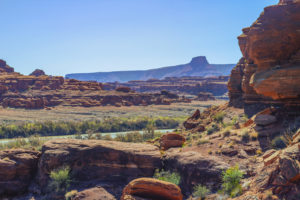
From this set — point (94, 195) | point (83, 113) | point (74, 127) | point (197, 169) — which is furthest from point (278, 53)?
point (83, 113)

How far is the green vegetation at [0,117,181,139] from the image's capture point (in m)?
40.2

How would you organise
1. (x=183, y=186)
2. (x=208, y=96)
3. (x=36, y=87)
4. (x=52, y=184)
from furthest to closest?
(x=208, y=96) → (x=36, y=87) → (x=52, y=184) → (x=183, y=186)

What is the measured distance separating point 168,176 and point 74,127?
3398 centimetres

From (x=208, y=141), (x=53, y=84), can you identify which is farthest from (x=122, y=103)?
(x=208, y=141)

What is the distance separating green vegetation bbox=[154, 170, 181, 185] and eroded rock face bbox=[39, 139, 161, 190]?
0.55 meters

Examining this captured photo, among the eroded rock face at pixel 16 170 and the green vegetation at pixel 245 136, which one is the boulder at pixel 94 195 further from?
the green vegetation at pixel 245 136

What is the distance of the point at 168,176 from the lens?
470 inches

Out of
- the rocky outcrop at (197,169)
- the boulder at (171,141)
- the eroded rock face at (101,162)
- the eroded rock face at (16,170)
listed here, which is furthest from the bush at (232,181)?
the eroded rock face at (16,170)

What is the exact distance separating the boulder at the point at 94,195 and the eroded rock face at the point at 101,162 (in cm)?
98

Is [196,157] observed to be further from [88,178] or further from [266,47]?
[266,47]

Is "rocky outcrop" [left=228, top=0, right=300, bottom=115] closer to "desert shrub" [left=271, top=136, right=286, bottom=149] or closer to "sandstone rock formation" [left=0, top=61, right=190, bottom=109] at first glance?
"desert shrub" [left=271, top=136, right=286, bottom=149]

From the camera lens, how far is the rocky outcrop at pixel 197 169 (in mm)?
10766

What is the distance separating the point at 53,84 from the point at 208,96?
5957 cm

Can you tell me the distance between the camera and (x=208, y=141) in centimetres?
1541
